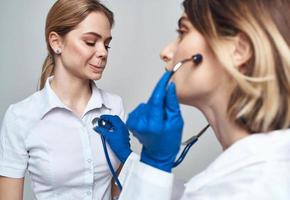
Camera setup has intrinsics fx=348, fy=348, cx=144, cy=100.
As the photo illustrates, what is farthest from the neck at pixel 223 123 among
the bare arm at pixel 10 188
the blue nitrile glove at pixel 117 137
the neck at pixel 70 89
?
the bare arm at pixel 10 188

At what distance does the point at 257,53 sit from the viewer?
71 cm

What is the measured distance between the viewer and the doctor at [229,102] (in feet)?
2.30

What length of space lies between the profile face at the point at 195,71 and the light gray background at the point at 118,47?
28.1 inches

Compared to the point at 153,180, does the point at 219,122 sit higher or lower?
higher

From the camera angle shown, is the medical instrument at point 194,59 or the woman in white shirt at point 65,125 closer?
the medical instrument at point 194,59

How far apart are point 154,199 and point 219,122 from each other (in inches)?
9.2

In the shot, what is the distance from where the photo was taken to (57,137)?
1.13 m

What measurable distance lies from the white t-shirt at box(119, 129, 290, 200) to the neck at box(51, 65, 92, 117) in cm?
50

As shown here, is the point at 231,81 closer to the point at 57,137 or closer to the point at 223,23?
the point at 223,23

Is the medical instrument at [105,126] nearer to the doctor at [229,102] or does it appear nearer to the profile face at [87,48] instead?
the profile face at [87,48]

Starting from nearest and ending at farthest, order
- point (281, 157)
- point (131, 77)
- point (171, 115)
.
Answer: point (281, 157)
point (171, 115)
point (131, 77)

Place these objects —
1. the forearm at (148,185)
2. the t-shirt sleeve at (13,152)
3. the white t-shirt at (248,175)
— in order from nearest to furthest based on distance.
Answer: the white t-shirt at (248,175)
the forearm at (148,185)
the t-shirt sleeve at (13,152)

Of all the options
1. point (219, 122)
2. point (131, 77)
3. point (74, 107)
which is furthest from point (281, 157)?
point (131, 77)

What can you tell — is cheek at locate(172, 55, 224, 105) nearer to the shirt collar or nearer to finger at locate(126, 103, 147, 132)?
finger at locate(126, 103, 147, 132)
